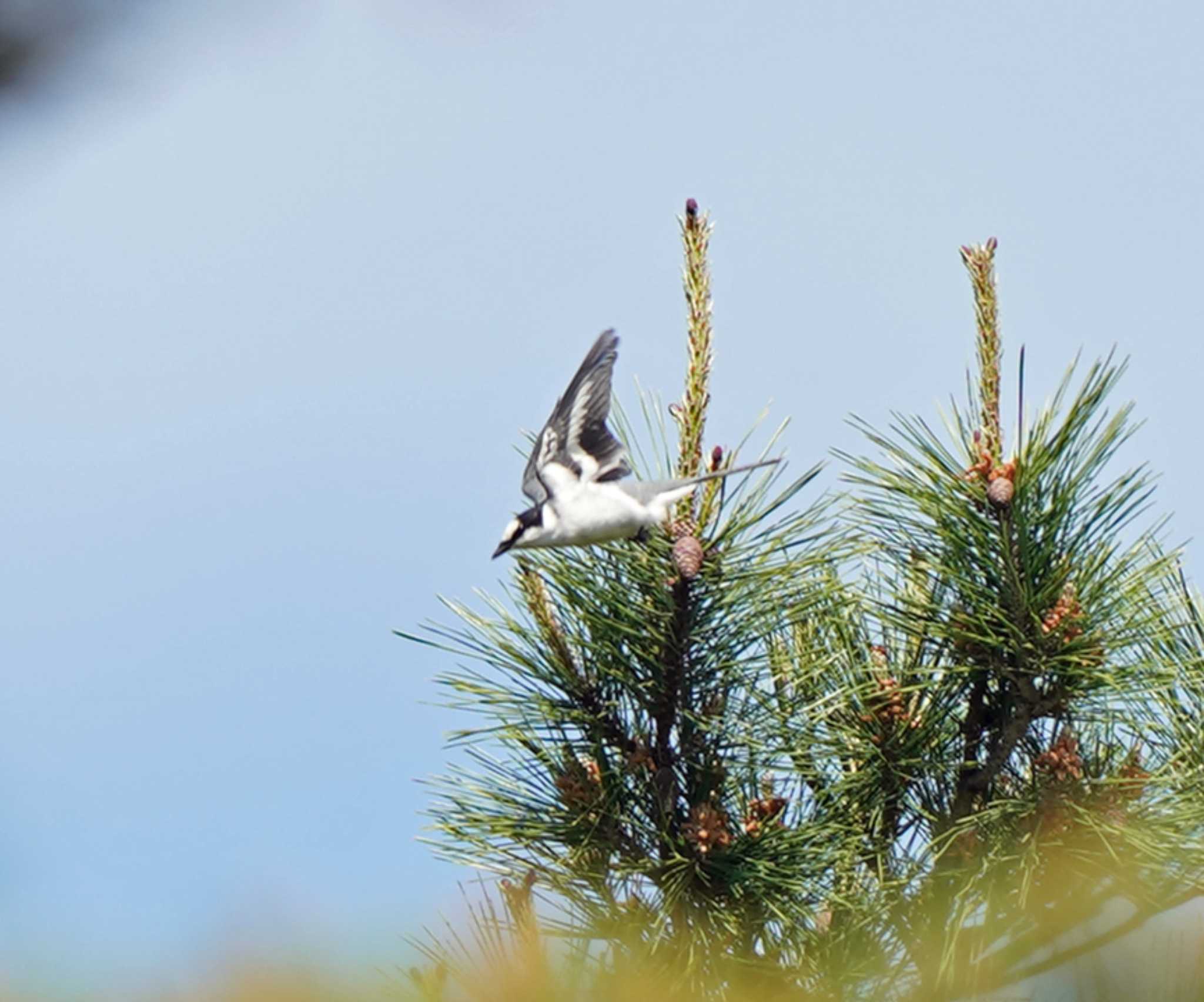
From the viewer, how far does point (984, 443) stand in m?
2.58

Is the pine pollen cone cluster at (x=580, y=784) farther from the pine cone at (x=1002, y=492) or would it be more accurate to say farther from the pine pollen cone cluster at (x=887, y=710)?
the pine cone at (x=1002, y=492)

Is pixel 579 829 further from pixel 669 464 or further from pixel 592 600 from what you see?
pixel 669 464

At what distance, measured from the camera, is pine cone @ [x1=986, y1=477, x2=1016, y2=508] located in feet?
8.25

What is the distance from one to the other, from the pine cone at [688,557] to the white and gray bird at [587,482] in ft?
0.34

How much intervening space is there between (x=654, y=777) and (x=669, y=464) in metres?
0.59

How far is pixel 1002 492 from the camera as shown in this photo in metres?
2.51

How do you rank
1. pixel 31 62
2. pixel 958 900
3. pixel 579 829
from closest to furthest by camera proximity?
pixel 31 62 → pixel 958 900 → pixel 579 829

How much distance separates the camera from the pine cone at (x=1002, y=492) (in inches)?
99.0

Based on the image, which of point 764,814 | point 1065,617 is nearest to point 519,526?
point 764,814

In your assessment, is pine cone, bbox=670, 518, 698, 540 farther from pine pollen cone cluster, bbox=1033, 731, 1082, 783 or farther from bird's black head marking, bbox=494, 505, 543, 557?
pine pollen cone cluster, bbox=1033, 731, 1082, 783

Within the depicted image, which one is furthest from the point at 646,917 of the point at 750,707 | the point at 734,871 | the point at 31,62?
the point at 31,62

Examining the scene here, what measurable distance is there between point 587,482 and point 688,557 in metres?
0.43

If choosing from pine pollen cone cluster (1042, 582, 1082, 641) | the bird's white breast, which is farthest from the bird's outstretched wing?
pine pollen cone cluster (1042, 582, 1082, 641)

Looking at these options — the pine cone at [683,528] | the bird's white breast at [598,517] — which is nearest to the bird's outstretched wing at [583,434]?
the bird's white breast at [598,517]
